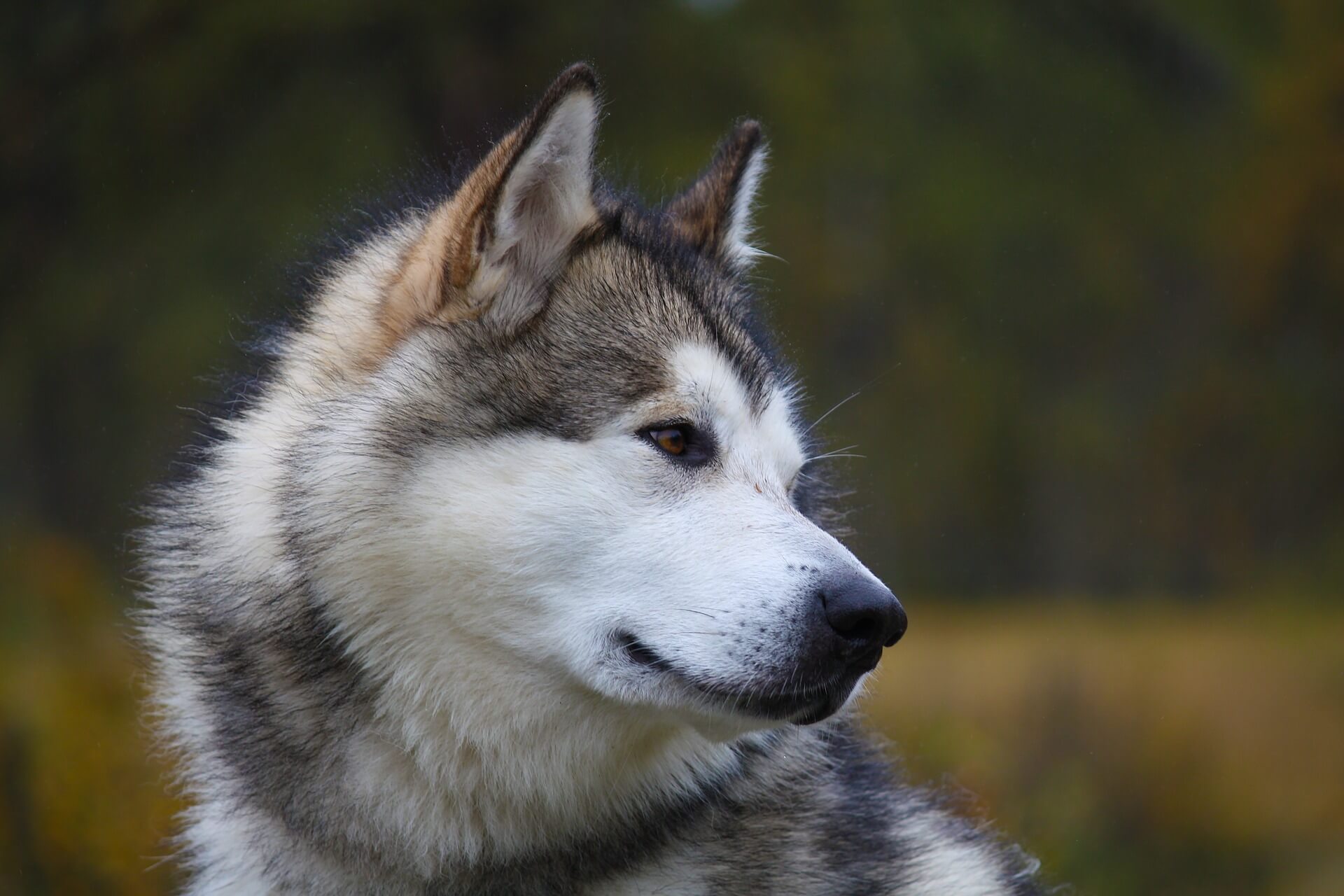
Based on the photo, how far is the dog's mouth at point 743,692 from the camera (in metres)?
2.92

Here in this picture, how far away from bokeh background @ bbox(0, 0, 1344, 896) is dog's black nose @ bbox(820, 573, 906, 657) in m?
2.08

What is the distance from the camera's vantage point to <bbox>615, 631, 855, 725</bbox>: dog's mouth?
292 centimetres

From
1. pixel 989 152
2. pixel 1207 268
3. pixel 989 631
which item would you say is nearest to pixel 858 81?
pixel 989 152

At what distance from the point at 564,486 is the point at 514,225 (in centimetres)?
70

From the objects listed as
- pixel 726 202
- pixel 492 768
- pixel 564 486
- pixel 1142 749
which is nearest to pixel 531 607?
pixel 564 486

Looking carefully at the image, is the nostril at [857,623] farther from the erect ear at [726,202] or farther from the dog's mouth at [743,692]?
the erect ear at [726,202]

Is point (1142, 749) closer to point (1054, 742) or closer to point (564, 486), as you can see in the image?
point (1054, 742)

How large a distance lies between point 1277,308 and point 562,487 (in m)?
14.3

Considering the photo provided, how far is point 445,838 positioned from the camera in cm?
302

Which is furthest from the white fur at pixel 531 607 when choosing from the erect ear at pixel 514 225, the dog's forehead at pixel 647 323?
the erect ear at pixel 514 225

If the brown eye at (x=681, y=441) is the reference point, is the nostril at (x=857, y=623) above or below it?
below

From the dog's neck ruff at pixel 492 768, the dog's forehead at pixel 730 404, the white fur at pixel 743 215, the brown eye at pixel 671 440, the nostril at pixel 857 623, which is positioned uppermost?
the white fur at pixel 743 215

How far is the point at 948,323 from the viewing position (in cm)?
1698

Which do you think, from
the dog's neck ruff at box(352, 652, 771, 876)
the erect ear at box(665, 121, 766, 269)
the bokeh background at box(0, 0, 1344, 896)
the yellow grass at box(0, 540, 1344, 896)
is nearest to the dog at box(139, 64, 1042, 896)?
the dog's neck ruff at box(352, 652, 771, 876)
